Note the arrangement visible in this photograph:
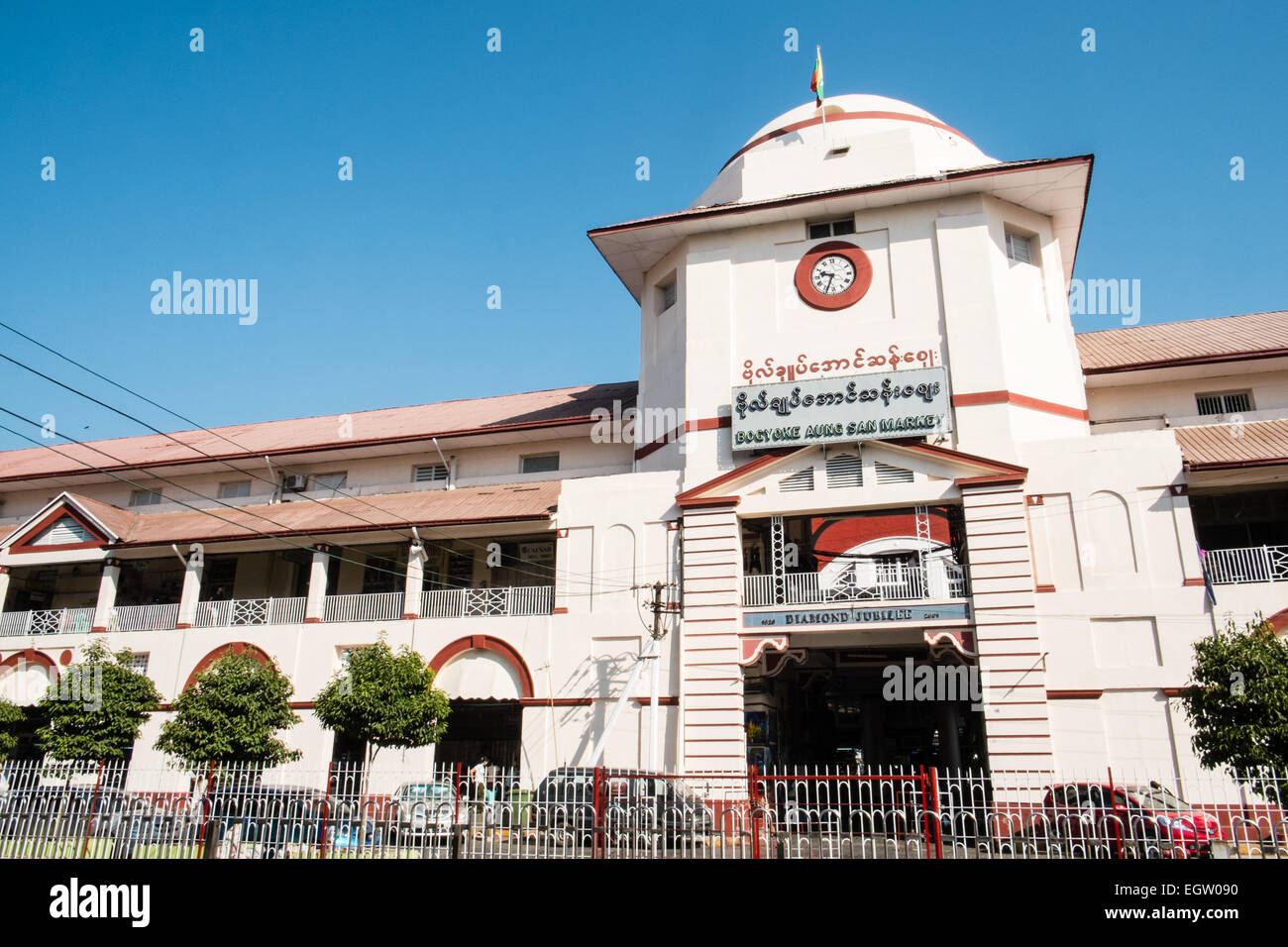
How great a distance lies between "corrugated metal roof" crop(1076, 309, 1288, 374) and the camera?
25.8 meters

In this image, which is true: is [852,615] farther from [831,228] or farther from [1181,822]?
[831,228]

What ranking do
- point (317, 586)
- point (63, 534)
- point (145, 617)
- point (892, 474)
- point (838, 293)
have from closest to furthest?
point (892, 474)
point (838, 293)
point (317, 586)
point (145, 617)
point (63, 534)

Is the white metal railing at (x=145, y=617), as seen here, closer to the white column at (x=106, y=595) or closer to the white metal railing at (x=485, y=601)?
Answer: the white column at (x=106, y=595)

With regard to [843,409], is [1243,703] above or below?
below

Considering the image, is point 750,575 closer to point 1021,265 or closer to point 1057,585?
point 1057,585

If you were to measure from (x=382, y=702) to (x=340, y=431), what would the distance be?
1456 centimetres

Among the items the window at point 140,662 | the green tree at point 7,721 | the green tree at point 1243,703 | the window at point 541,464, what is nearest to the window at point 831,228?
the window at point 541,464

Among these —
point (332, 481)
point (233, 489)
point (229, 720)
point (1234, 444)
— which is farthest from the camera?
point (233, 489)

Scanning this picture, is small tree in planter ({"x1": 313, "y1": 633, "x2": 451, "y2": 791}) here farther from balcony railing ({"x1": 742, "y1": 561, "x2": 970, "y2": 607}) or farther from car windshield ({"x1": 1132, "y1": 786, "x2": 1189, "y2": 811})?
car windshield ({"x1": 1132, "y1": 786, "x2": 1189, "y2": 811})

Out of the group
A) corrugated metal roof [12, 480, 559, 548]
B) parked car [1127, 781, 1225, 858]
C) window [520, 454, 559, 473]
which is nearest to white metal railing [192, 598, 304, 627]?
corrugated metal roof [12, 480, 559, 548]

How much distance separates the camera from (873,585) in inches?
882

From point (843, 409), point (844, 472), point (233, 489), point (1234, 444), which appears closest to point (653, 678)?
point (844, 472)

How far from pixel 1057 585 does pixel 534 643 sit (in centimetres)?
1327

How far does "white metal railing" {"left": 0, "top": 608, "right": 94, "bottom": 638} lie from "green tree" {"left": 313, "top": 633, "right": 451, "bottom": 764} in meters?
12.5
